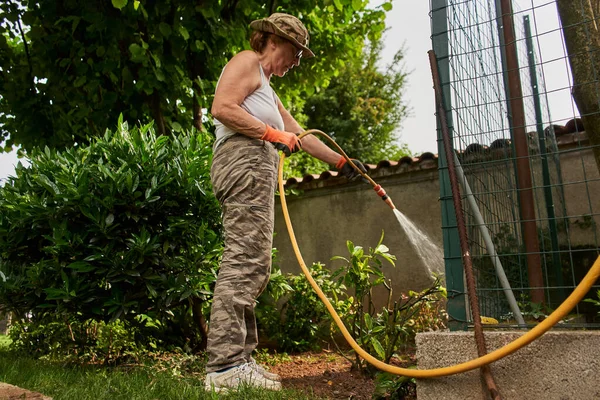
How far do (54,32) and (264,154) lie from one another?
4.45 metres

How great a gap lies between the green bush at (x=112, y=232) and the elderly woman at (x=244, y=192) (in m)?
0.93

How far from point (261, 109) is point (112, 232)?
1.41 metres

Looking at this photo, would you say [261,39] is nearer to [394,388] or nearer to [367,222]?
[394,388]

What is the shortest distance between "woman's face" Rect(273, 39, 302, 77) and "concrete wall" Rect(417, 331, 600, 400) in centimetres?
165

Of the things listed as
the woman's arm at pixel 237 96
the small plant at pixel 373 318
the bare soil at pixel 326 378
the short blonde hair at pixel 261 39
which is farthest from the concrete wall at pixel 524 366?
the short blonde hair at pixel 261 39

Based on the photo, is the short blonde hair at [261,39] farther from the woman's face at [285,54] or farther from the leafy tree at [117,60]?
the leafy tree at [117,60]

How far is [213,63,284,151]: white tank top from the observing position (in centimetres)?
288

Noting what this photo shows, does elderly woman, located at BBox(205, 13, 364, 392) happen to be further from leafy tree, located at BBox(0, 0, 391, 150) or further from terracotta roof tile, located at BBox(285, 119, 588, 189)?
leafy tree, located at BBox(0, 0, 391, 150)

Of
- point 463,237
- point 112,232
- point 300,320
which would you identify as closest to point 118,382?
point 112,232

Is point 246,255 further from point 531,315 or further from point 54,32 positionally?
point 54,32

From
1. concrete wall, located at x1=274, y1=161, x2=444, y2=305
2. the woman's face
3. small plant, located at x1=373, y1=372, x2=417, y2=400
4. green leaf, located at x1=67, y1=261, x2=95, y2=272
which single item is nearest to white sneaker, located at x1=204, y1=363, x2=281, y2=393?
small plant, located at x1=373, y1=372, x2=417, y2=400

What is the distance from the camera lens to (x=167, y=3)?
5.57 m

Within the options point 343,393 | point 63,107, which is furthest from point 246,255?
point 63,107

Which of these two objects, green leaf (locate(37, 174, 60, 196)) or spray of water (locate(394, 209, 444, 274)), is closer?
green leaf (locate(37, 174, 60, 196))
